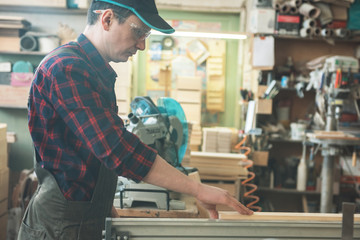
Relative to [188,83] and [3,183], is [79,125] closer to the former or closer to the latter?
[3,183]

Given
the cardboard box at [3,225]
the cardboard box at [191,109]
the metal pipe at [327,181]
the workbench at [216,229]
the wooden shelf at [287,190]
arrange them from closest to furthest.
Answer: the workbench at [216,229], the cardboard box at [3,225], the metal pipe at [327,181], the wooden shelf at [287,190], the cardboard box at [191,109]

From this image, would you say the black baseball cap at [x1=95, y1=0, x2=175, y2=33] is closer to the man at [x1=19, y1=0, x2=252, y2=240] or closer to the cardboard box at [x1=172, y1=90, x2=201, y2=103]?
the man at [x1=19, y1=0, x2=252, y2=240]

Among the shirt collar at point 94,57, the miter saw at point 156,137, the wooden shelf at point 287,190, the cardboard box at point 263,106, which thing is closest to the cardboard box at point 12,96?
the miter saw at point 156,137

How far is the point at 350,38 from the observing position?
4223 mm

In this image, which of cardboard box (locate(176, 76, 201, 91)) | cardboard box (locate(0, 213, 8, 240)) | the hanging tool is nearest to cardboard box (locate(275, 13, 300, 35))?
the hanging tool

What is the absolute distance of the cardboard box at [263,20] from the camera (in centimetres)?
409

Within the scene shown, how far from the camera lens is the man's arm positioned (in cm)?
104

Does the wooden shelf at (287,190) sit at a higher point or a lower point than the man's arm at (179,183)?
lower

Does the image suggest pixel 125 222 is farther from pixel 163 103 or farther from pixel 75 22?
pixel 75 22

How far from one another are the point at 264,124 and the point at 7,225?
302cm

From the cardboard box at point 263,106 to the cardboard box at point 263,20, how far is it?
79 centimetres

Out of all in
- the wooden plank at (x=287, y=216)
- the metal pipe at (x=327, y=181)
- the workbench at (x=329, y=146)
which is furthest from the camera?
the metal pipe at (x=327, y=181)

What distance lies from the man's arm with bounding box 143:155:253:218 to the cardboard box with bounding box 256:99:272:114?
3.11 m

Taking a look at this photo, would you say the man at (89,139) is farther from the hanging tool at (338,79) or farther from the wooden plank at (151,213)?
the hanging tool at (338,79)
